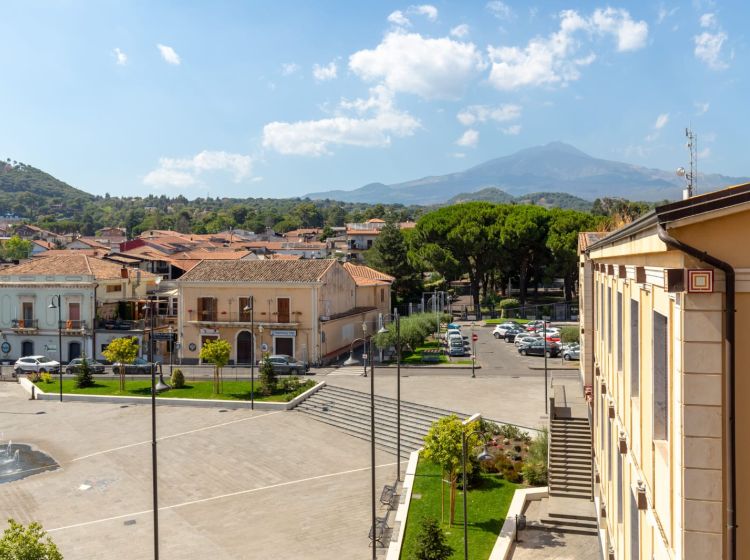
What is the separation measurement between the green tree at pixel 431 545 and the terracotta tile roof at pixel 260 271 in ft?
93.3

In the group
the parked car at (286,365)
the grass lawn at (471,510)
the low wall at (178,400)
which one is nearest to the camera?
the grass lawn at (471,510)

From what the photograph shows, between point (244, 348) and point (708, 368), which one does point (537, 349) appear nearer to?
point (244, 348)

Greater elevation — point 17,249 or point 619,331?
point 17,249

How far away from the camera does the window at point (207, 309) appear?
4422 centimetres

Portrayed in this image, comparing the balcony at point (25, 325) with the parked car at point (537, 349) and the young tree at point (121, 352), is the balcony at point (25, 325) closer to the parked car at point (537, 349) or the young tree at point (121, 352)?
the young tree at point (121, 352)

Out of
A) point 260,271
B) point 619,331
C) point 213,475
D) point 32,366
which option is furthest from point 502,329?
point 619,331

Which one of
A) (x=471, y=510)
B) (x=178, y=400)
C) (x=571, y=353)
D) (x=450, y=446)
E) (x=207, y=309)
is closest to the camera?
(x=450, y=446)

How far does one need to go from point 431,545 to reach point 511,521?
3502 mm

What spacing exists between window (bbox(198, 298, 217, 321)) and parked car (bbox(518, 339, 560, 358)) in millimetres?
20421

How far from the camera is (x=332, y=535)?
18.0 m

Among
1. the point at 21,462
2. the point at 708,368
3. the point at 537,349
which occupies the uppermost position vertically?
the point at 708,368

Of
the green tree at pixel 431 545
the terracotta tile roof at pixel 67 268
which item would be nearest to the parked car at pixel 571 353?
the green tree at pixel 431 545

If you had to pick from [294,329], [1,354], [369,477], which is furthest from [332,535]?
[1,354]

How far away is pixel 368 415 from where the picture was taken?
97.6 ft
